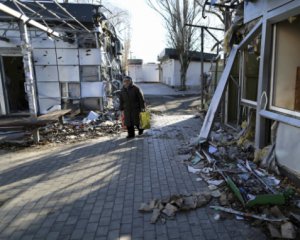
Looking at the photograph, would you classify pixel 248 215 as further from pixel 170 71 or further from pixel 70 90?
pixel 170 71

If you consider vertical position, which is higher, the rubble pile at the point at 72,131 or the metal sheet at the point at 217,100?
the metal sheet at the point at 217,100

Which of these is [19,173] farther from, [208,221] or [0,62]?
[0,62]

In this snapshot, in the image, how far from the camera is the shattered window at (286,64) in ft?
14.1

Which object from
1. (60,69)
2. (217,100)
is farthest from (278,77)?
(60,69)

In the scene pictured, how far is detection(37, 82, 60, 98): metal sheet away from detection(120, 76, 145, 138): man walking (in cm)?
457

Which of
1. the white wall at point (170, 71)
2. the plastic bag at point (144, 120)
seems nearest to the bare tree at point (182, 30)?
the white wall at point (170, 71)

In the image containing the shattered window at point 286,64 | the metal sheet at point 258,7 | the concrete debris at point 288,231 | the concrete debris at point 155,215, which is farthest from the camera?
the shattered window at point 286,64

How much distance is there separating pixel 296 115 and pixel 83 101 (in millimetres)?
8182

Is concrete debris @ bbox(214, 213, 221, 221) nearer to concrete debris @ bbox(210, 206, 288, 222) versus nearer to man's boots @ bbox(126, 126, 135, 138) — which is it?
concrete debris @ bbox(210, 206, 288, 222)

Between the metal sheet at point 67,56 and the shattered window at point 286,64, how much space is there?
7.57 metres

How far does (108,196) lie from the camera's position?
12.0ft

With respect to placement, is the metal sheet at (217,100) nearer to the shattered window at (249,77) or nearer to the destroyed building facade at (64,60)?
the shattered window at (249,77)

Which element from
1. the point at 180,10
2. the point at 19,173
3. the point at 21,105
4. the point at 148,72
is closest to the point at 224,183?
the point at 19,173

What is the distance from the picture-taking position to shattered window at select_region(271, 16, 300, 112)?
169 inches
